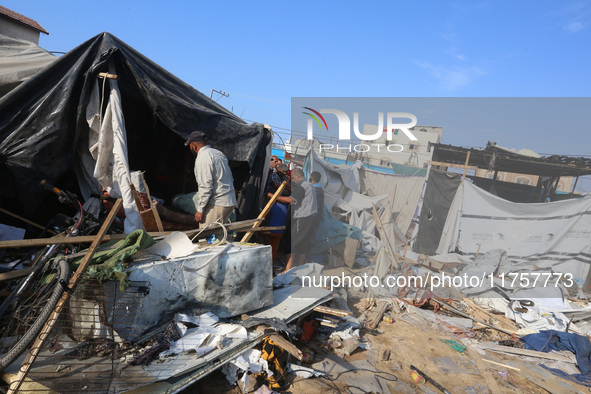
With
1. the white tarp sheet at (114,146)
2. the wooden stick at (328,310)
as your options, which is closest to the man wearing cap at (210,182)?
the white tarp sheet at (114,146)

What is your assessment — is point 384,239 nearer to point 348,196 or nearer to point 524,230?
point 348,196

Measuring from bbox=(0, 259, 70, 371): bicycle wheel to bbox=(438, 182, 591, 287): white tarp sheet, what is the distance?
6868 mm

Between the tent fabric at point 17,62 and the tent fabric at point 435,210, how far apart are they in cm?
680

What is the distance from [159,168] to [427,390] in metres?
5.93

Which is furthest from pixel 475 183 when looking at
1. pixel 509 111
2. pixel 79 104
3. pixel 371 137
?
pixel 79 104

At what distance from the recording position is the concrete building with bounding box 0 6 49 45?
621 inches

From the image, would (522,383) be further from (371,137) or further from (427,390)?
(371,137)

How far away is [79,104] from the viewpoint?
414 cm

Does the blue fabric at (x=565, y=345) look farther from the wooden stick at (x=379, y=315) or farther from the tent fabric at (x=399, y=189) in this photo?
the tent fabric at (x=399, y=189)

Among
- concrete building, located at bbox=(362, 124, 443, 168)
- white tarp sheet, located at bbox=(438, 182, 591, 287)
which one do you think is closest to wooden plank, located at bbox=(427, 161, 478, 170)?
concrete building, located at bbox=(362, 124, 443, 168)

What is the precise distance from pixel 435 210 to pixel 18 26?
21.5 metres

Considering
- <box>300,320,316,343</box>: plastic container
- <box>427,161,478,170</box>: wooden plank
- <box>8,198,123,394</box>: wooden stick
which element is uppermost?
<box>427,161,478,170</box>: wooden plank

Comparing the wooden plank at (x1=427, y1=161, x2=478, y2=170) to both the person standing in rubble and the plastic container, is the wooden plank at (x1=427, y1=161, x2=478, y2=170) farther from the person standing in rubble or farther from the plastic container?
the plastic container

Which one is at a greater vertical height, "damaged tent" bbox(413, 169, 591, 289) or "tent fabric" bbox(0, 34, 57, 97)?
"tent fabric" bbox(0, 34, 57, 97)
